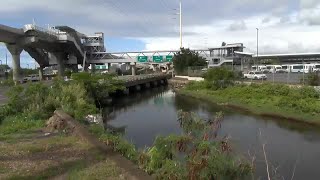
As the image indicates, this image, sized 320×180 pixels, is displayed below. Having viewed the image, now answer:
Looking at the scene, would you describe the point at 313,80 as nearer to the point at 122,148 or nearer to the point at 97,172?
the point at 122,148

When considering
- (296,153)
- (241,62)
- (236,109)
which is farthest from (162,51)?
(296,153)

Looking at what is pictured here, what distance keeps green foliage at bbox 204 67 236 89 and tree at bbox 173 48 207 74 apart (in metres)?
36.9

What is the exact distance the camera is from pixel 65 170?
9719 mm

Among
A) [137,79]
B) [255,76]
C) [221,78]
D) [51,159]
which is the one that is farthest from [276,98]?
[137,79]

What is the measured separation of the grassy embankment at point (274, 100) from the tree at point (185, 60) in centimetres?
4260

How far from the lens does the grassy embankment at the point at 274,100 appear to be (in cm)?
3628

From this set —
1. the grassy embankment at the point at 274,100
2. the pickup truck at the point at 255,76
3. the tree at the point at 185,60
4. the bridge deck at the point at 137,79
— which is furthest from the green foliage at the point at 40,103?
the tree at the point at 185,60

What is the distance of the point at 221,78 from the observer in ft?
209

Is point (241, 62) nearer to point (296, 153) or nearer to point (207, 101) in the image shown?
point (207, 101)

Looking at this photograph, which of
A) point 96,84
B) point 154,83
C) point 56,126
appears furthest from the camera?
point 154,83

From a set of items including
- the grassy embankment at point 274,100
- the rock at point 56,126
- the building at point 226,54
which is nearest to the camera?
the rock at point 56,126

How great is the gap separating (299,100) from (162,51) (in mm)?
87816

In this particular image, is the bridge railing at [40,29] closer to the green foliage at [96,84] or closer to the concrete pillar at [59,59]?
the concrete pillar at [59,59]

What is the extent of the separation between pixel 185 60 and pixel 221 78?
129 feet
